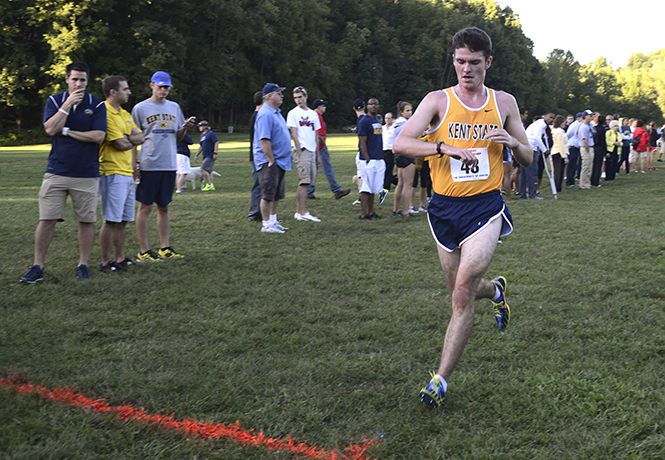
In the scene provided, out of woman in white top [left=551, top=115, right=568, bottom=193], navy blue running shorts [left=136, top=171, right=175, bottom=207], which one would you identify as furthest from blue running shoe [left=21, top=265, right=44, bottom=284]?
woman in white top [left=551, top=115, right=568, bottom=193]

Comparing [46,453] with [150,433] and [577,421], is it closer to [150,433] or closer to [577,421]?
[150,433]

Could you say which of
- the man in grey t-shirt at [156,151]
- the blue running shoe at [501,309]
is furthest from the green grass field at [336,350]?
the man in grey t-shirt at [156,151]

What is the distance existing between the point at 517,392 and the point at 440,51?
86.8 metres

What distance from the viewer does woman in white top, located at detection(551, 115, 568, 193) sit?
15.5m

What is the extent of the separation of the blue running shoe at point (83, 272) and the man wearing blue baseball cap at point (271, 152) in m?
3.29

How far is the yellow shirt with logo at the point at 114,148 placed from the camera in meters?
6.49

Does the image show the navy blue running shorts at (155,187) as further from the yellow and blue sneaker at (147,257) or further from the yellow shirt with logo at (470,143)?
the yellow shirt with logo at (470,143)

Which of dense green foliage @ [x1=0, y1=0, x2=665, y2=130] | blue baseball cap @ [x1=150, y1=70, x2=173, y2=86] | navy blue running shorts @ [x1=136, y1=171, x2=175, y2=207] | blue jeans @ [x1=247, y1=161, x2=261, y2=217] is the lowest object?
blue jeans @ [x1=247, y1=161, x2=261, y2=217]

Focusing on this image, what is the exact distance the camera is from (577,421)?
3311mm

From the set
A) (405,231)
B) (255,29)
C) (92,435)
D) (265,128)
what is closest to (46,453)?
(92,435)

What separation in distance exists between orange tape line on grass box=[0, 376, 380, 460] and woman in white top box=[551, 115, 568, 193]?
46.1 feet

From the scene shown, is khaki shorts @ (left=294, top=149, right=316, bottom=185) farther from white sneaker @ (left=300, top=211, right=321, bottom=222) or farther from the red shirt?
the red shirt

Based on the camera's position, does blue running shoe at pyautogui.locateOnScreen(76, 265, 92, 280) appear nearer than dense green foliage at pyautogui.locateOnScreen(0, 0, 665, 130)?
Yes

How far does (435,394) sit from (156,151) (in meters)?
4.91
